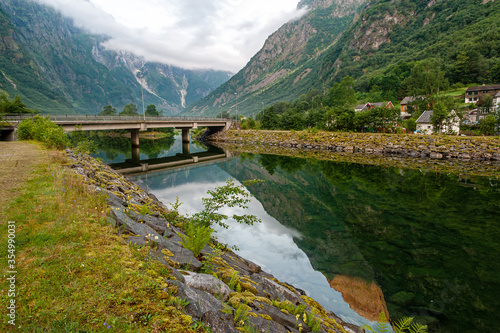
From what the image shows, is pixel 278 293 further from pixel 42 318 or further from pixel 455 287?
pixel 455 287

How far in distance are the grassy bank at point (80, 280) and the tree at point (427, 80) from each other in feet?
383

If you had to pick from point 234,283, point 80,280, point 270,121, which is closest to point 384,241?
point 234,283

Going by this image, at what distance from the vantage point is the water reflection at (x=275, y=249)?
10.1 m

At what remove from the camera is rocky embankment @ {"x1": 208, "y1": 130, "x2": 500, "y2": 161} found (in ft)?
141

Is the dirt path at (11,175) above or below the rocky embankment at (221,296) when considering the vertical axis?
above

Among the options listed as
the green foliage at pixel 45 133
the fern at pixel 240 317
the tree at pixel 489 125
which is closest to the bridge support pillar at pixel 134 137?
the green foliage at pixel 45 133

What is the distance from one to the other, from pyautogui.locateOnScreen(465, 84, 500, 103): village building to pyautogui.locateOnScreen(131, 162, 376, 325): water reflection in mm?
101713

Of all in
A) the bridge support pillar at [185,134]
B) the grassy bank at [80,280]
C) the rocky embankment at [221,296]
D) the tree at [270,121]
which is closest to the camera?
the grassy bank at [80,280]

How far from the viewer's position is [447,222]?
1702 cm

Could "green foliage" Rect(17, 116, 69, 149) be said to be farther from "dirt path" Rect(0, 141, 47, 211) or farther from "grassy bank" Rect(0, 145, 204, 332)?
"grassy bank" Rect(0, 145, 204, 332)

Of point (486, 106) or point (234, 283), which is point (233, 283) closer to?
point (234, 283)

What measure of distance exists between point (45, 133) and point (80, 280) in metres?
28.9

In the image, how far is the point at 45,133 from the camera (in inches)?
1046

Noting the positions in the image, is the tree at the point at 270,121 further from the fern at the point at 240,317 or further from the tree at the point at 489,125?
the fern at the point at 240,317
